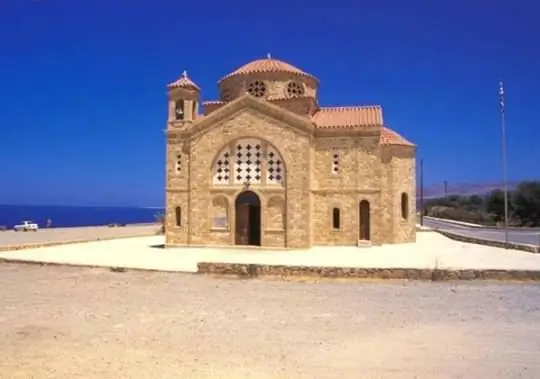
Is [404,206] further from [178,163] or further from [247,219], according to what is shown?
[178,163]

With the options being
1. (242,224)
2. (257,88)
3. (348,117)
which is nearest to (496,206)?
(348,117)

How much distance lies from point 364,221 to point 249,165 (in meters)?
6.87

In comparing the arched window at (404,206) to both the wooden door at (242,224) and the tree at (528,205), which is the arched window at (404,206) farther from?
the tree at (528,205)

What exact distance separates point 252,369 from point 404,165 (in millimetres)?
23168

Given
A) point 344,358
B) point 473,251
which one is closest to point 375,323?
point 344,358

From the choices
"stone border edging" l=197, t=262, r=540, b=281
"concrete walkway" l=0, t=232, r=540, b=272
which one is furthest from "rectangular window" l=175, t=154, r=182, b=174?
"stone border edging" l=197, t=262, r=540, b=281

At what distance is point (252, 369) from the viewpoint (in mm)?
6605

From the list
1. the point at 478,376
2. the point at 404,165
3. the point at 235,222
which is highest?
the point at 404,165

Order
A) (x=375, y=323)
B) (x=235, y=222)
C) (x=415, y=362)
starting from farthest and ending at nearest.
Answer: (x=235, y=222) < (x=375, y=323) < (x=415, y=362)

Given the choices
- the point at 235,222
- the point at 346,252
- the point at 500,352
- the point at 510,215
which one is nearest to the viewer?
the point at 500,352

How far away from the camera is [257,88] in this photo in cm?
2872

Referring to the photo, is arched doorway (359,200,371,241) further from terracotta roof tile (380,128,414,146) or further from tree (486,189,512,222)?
tree (486,189,512,222)

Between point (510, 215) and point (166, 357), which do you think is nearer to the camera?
point (166, 357)

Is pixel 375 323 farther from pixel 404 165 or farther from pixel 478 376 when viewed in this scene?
pixel 404 165
